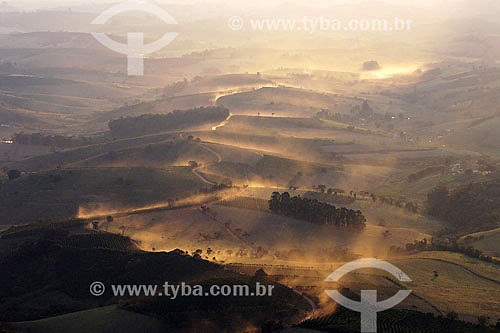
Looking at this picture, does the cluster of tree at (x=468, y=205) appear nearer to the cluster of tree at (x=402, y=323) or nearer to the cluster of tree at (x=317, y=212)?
the cluster of tree at (x=317, y=212)

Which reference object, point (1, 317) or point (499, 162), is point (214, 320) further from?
point (499, 162)

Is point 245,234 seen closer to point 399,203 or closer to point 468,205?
point 399,203

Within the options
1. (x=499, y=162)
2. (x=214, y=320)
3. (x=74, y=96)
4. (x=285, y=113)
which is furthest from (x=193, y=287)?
(x=74, y=96)

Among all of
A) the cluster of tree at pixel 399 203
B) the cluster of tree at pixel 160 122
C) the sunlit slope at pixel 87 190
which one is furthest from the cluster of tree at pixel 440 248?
the cluster of tree at pixel 160 122

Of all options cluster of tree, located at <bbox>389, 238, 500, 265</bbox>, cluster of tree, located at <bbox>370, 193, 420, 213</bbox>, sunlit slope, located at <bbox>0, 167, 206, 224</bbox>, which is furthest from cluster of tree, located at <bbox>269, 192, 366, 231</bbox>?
sunlit slope, located at <bbox>0, 167, 206, 224</bbox>

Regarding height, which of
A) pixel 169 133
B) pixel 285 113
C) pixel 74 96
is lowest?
pixel 169 133
